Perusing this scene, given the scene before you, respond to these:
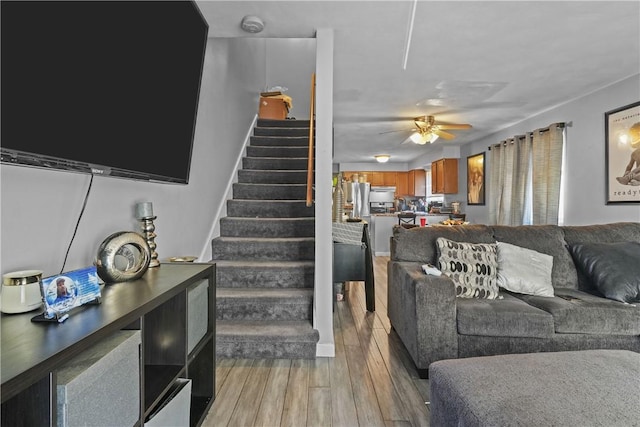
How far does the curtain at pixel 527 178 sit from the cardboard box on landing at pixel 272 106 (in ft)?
11.9

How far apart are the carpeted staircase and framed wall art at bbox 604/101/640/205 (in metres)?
3.15

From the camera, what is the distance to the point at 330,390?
2.10m

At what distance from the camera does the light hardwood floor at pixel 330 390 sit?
5.99 ft

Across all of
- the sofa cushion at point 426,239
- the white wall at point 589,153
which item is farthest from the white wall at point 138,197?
the white wall at point 589,153

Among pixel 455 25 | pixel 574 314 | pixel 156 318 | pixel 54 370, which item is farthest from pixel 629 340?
pixel 54 370

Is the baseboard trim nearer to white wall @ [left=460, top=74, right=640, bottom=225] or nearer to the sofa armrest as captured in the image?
the sofa armrest

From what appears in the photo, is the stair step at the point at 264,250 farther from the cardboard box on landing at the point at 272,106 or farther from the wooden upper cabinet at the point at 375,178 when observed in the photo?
the wooden upper cabinet at the point at 375,178

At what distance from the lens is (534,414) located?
3.51 feet

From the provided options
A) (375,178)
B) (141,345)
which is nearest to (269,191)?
(141,345)

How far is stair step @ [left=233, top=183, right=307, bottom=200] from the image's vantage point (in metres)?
3.97

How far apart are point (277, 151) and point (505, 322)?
344 cm

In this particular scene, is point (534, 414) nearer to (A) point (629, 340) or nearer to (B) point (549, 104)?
(A) point (629, 340)

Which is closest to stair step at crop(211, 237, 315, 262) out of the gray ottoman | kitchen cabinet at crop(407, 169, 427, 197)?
the gray ottoman

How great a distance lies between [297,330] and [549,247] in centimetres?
214
